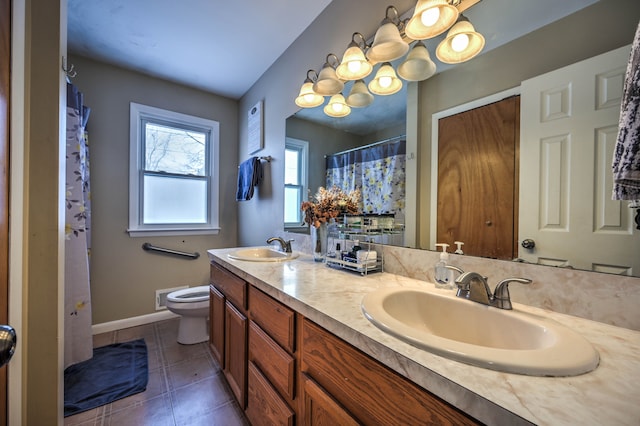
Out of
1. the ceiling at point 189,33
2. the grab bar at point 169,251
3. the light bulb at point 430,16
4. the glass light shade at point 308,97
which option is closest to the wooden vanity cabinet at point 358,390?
the light bulb at point 430,16

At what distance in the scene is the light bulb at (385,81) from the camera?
129 centimetres

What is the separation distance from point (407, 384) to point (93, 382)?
7.01 ft

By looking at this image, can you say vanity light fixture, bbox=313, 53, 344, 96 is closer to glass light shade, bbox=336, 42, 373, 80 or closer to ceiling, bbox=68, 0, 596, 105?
glass light shade, bbox=336, 42, 373, 80

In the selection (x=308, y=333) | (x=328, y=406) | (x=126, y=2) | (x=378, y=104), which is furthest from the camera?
(x=126, y=2)

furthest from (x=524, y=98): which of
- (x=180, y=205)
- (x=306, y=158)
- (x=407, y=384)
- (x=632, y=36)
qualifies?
(x=180, y=205)

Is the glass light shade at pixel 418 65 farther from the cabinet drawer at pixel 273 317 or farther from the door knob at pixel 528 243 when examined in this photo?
the cabinet drawer at pixel 273 317

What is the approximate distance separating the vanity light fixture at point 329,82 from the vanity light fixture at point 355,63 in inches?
3.6

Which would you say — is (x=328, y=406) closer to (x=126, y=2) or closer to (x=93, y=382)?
(x=93, y=382)

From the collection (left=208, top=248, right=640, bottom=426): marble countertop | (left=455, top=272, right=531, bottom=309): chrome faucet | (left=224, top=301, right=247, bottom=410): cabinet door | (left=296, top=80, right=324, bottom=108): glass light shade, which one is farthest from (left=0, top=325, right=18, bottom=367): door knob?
(left=296, top=80, right=324, bottom=108): glass light shade

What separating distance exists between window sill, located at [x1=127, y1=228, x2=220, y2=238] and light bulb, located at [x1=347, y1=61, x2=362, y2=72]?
225 centimetres

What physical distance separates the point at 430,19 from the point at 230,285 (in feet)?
5.20

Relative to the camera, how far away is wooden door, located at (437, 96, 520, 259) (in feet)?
2.90

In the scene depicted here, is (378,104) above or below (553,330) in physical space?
above

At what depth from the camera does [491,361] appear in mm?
474
